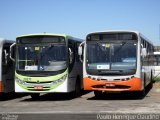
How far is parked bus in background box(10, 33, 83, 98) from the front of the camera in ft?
62.2

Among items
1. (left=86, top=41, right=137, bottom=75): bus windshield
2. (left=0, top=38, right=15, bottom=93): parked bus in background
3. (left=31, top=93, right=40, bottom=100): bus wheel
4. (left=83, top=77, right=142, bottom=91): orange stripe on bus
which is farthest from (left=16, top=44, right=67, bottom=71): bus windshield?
(left=31, top=93, right=40, bottom=100): bus wheel

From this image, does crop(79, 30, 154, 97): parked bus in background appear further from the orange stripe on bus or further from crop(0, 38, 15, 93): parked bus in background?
crop(0, 38, 15, 93): parked bus in background

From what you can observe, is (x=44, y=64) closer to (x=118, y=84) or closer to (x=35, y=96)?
(x=35, y=96)

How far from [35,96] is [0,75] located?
238 centimetres

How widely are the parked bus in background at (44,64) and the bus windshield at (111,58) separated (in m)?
1.03

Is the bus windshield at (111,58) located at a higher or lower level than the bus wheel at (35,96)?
higher

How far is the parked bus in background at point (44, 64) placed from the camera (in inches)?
746

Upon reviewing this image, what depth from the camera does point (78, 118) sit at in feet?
42.5

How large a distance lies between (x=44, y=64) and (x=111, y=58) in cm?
295

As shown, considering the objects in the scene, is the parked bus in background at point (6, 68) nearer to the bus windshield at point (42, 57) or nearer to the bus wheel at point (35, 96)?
the bus windshield at point (42, 57)

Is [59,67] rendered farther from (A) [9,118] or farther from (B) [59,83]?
(A) [9,118]

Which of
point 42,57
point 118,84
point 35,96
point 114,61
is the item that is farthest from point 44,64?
point 118,84

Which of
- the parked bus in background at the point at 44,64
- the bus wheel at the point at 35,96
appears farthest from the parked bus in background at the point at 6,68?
the bus wheel at the point at 35,96

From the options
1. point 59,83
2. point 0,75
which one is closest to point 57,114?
point 59,83
